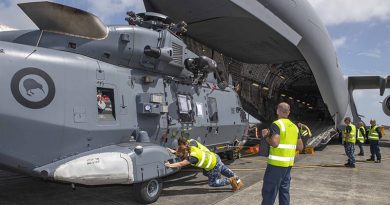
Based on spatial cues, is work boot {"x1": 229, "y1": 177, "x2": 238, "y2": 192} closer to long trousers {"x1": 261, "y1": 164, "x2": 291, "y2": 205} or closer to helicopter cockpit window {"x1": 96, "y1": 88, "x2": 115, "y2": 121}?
long trousers {"x1": 261, "y1": 164, "x2": 291, "y2": 205}

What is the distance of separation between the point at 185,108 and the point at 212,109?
1472mm

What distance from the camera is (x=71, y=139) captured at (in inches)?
224

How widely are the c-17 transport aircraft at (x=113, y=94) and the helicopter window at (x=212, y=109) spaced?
3 centimetres

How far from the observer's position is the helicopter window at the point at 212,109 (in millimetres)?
9523

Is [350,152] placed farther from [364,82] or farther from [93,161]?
[364,82]

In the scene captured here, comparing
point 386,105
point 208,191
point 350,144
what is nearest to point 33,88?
point 208,191

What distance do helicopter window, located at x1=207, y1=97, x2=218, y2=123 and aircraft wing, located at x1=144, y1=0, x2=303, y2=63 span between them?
3.45m

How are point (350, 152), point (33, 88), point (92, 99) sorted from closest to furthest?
point (33, 88) < point (92, 99) < point (350, 152)

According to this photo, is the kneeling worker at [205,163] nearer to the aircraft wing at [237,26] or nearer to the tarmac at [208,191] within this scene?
the tarmac at [208,191]

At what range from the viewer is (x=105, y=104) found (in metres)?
6.48

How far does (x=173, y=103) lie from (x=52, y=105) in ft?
10.4

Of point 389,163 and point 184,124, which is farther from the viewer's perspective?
point 389,163

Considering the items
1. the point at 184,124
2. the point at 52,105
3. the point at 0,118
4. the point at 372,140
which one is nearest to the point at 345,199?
the point at 184,124

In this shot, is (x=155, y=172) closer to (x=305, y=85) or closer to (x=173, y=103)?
(x=173, y=103)
